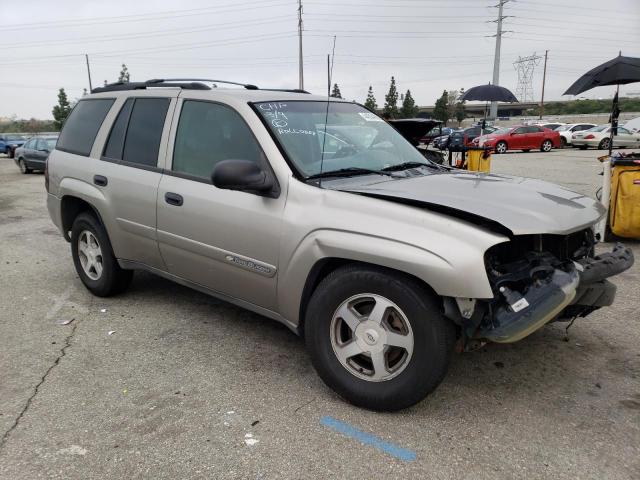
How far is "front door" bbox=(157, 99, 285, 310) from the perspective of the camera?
10.4 feet

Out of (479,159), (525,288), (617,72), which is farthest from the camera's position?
(479,159)

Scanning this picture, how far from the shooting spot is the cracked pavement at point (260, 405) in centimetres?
244

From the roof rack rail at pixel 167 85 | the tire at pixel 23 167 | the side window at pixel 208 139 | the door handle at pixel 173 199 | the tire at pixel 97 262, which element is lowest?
the tire at pixel 23 167

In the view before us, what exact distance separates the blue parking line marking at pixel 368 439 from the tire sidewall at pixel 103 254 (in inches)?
101

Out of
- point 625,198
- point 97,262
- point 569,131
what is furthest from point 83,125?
point 569,131

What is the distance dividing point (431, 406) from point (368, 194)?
1.23 m

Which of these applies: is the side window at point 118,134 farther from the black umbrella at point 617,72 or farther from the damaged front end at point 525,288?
the black umbrella at point 617,72

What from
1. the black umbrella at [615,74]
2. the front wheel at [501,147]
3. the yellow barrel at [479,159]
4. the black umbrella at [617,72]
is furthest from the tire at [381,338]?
the front wheel at [501,147]

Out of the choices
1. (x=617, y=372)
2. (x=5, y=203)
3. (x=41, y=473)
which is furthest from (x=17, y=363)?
(x=5, y=203)

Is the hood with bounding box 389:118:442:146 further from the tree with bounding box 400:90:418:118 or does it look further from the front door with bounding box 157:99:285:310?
the tree with bounding box 400:90:418:118

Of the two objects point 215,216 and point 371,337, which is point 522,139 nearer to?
point 215,216

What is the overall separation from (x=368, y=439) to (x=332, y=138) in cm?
193

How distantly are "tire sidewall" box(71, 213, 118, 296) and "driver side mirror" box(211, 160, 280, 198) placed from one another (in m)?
1.93

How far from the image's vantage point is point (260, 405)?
2.93m
